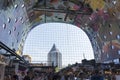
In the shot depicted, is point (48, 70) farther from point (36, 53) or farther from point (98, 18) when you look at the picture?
point (36, 53)

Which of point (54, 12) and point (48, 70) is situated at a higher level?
point (54, 12)

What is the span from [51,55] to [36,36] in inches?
1018

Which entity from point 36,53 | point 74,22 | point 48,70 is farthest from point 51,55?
point 48,70

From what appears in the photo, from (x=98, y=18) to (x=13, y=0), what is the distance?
11.4 meters

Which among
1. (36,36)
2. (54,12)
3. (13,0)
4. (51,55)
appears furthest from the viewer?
(51,55)

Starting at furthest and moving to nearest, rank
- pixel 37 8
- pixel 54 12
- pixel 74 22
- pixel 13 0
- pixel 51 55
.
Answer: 1. pixel 51 55
2. pixel 74 22
3. pixel 54 12
4. pixel 37 8
5. pixel 13 0

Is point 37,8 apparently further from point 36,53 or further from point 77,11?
point 36,53

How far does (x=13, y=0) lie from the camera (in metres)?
17.7

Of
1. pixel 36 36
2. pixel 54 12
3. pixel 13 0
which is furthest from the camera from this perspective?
pixel 36 36

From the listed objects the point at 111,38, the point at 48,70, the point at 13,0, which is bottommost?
the point at 48,70

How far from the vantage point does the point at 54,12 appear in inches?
1096

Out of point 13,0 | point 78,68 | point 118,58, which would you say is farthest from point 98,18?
point 13,0

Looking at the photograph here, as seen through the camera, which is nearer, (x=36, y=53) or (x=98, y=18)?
(x=98, y=18)

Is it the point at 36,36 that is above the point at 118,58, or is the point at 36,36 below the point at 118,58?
above
